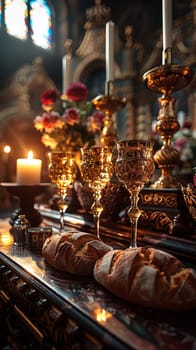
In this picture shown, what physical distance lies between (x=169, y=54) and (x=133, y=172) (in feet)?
1.49

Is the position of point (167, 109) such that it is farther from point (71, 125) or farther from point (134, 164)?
point (71, 125)

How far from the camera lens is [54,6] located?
573 centimetres

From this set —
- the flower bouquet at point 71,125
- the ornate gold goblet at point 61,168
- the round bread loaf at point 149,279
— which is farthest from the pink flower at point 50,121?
the round bread loaf at point 149,279

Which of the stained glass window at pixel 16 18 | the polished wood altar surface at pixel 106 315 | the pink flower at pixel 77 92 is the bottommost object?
the polished wood altar surface at pixel 106 315

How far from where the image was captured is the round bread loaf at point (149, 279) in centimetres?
37

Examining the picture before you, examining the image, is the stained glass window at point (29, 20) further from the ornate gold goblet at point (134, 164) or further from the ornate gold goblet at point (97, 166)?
the ornate gold goblet at point (134, 164)

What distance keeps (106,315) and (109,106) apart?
86 centimetres

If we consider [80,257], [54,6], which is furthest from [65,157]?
[54,6]

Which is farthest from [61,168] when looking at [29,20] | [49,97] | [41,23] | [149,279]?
[41,23]

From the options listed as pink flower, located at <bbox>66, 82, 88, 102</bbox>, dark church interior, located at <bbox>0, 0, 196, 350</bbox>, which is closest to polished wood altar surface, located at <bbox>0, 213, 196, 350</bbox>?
dark church interior, located at <bbox>0, 0, 196, 350</bbox>

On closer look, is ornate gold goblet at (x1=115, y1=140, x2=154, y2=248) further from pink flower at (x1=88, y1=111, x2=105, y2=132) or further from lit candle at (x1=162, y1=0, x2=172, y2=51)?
pink flower at (x1=88, y1=111, x2=105, y2=132)

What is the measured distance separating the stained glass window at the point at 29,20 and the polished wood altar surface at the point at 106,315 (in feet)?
17.6

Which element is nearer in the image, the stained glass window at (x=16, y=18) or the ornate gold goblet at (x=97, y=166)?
the ornate gold goblet at (x=97, y=166)

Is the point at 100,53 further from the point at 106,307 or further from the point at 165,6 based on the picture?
the point at 106,307
